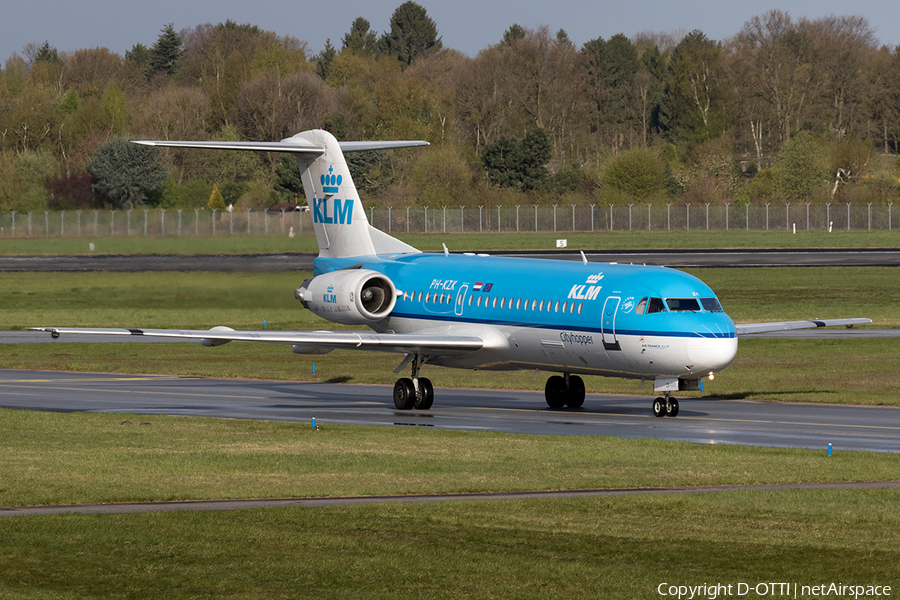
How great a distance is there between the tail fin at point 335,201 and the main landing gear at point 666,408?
10702 millimetres

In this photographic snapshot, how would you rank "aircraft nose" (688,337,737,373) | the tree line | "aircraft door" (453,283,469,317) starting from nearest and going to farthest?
"aircraft nose" (688,337,737,373) < "aircraft door" (453,283,469,317) < the tree line

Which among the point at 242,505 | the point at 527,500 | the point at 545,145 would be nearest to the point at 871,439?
the point at 527,500

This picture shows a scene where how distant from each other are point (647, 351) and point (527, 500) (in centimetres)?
1166

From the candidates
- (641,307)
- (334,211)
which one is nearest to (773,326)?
(641,307)

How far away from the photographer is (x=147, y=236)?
51.1 m

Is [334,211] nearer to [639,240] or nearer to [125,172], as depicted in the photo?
[125,172]

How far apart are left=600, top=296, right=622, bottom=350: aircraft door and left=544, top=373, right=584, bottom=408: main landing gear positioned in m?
3.41

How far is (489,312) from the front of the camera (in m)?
33.1

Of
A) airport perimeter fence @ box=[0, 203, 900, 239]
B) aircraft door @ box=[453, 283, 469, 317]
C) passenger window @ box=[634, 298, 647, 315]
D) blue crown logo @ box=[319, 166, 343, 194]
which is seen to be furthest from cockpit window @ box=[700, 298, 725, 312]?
airport perimeter fence @ box=[0, 203, 900, 239]

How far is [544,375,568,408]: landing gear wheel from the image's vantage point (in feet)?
109

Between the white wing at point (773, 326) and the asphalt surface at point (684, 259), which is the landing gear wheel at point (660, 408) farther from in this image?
the asphalt surface at point (684, 259)

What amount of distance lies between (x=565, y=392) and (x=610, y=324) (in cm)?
396

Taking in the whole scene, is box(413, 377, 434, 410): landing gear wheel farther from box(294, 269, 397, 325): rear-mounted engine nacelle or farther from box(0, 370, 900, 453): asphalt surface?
box(294, 269, 397, 325): rear-mounted engine nacelle

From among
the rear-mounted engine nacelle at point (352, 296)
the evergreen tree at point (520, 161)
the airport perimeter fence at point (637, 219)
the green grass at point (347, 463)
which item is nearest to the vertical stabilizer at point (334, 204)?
the rear-mounted engine nacelle at point (352, 296)
